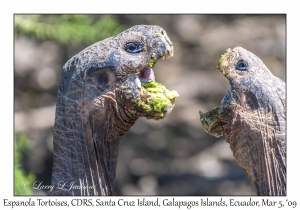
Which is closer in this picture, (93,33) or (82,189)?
Result: (82,189)

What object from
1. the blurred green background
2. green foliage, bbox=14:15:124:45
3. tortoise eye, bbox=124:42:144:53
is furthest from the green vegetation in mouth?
the blurred green background

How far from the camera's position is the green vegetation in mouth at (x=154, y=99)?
206 inches

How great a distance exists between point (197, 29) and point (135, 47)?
9863 millimetres

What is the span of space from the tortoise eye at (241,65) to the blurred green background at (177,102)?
28.5 ft

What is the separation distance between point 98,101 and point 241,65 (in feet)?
3.69

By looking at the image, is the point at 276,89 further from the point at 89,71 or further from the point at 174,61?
the point at 174,61

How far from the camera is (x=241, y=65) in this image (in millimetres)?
5371

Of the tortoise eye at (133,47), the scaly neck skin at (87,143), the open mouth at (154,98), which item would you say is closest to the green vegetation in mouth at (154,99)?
the open mouth at (154,98)

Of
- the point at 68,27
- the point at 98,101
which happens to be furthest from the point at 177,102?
the point at 98,101

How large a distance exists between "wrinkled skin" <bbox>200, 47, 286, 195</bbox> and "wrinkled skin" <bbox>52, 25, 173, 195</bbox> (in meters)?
0.52

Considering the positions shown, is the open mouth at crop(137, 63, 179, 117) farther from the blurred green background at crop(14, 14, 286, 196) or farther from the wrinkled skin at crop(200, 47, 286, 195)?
the blurred green background at crop(14, 14, 286, 196)

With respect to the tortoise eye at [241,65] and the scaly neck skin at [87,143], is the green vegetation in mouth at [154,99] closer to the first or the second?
the scaly neck skin at [87,143]

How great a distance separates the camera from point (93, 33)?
1097 cm
